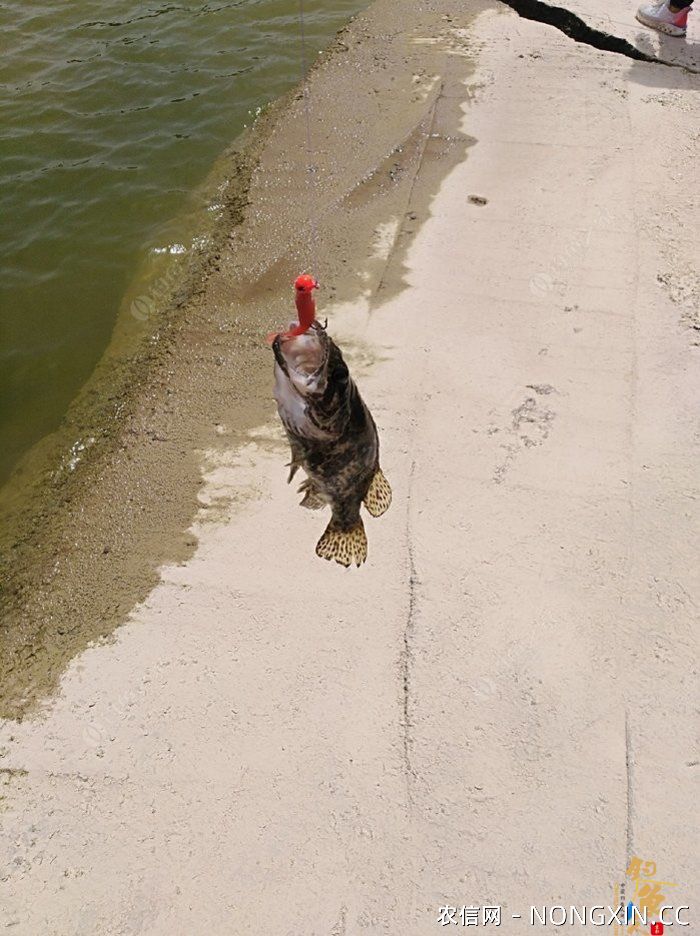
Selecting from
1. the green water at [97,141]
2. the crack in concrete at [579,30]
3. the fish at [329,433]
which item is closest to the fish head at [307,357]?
the fish at [329,433]

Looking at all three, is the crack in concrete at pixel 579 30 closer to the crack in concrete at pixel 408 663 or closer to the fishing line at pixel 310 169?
the fishing line at pixel 310 169

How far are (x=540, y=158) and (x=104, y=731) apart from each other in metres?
7.88

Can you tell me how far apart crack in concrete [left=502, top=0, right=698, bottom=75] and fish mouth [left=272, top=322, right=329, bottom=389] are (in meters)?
10.2

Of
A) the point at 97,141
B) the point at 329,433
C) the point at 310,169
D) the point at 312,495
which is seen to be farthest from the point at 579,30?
the point at 329,433

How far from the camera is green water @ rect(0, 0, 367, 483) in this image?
7.63 metres

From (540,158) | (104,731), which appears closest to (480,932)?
(104,731)

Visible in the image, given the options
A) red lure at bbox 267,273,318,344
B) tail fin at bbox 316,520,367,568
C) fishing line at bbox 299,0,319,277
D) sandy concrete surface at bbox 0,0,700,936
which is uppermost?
red lure at bbox 267,273,318,344

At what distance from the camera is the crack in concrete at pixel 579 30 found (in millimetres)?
10406

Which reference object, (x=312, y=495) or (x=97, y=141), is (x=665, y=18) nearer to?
(x=97, y=141)

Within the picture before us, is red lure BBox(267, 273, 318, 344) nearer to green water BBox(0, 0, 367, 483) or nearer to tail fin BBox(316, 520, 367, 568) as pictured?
tail fin BBox(316, 520, 367, 568)

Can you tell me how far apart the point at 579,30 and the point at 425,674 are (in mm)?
10685

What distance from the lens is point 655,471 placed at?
18.4ft

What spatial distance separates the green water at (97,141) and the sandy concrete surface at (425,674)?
2.82 metres

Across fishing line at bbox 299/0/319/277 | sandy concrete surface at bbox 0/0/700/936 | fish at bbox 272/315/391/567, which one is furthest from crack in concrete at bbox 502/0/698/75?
fish at bbox 272/315/391/567
